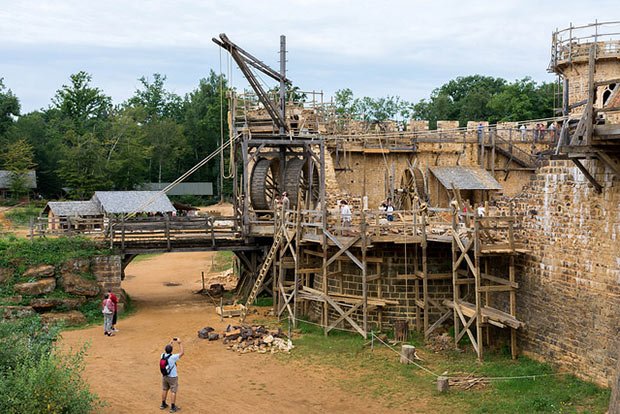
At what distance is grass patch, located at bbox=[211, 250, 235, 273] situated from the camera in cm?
3368

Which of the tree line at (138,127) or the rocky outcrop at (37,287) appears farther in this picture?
the tree line at (138,127)

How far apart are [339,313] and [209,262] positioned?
719 inches

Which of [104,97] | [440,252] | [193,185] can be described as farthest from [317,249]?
[104,97]

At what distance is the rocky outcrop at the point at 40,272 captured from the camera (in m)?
21.1

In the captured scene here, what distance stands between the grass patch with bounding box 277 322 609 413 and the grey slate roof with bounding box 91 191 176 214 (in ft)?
50.0

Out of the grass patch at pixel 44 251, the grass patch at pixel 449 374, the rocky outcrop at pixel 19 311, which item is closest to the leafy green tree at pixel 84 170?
the grass patch at pixel 44 251

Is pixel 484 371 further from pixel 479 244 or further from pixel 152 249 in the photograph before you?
pixel 152 249

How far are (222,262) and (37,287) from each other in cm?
1524

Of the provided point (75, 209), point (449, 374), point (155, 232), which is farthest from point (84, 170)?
point (449, 374)

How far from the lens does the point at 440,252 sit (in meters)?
18.2

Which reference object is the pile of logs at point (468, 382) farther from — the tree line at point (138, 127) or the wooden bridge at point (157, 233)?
the tree line at point (138, 127)

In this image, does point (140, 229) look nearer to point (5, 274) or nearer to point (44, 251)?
point (44, 251)

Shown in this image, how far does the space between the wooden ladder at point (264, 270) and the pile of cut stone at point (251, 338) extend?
6.25ft

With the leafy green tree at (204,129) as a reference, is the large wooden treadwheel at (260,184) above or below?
below
